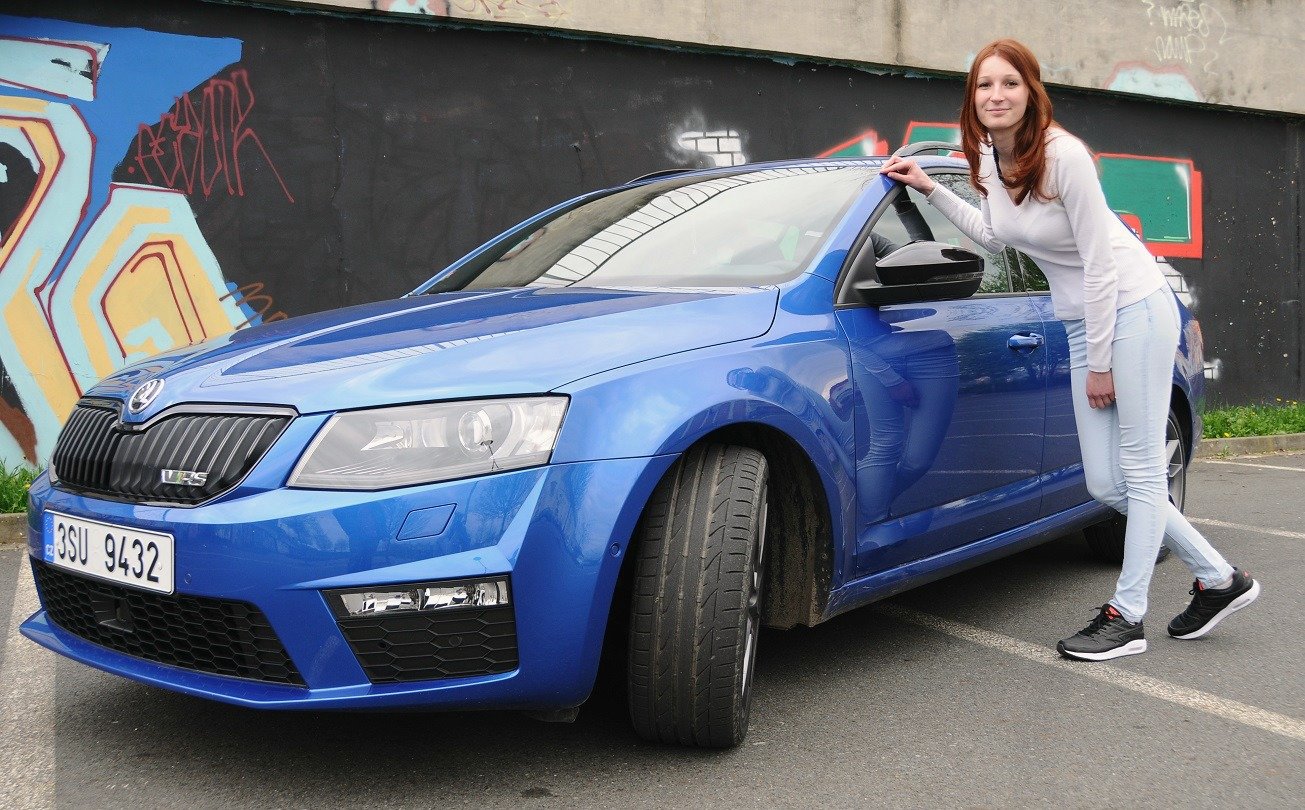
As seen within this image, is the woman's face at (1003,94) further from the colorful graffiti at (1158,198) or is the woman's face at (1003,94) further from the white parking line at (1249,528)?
the colorful graffiti at (1158,198)

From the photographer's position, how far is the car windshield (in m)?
3.33

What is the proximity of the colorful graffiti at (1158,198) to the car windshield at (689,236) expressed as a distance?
8.71 metres

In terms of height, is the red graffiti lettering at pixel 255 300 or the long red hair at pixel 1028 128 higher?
the long red hair at pixel 1028 128

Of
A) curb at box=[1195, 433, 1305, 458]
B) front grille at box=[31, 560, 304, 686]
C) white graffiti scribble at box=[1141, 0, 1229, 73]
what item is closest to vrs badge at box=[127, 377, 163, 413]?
front grille at box=[31, 560, 304, 686]

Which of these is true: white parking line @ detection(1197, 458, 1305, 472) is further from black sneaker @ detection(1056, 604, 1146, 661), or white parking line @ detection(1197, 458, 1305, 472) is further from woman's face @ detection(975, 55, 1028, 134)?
woman's face @ detection(975, 55, 1028, 134)

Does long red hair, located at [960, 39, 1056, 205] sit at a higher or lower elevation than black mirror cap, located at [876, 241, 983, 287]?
higher

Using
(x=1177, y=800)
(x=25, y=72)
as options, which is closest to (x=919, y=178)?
(x=1177, y=800)

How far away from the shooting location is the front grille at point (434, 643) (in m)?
2.36

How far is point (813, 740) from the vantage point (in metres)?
2.96

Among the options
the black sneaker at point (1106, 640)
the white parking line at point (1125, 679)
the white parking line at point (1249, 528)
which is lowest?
the white parking line at point (1249, 528)

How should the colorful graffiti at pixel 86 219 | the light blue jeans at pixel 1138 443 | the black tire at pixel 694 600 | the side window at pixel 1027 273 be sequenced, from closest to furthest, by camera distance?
the black tire at pixel 694 600 < the light blue jeans at pixel 1138 443 < the side window at pixel 1027 273 < the colorful graffiti at pixel 86 219

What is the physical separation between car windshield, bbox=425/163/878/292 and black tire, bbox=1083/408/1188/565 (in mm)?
1865

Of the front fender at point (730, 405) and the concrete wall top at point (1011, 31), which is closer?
the front fender at point (730, 405)

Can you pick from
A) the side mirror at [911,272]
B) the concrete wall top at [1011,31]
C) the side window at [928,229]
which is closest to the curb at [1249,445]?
the concrete wall top at [1011,31]
